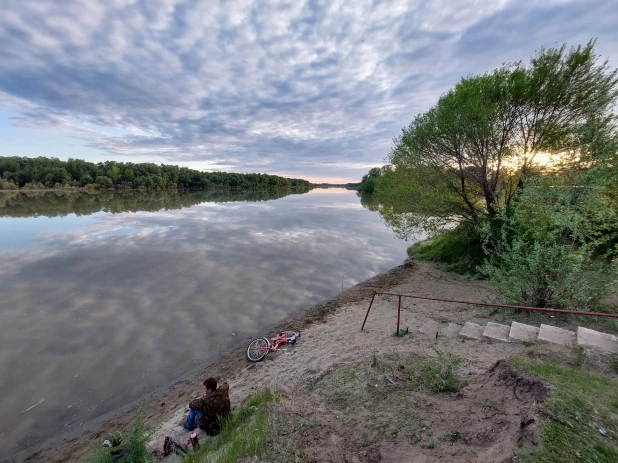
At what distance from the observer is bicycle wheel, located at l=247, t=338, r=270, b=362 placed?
27.1ft

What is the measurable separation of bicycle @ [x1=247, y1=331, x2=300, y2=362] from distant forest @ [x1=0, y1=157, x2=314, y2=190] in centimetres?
10421

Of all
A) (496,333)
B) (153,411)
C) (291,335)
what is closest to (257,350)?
(291,335)

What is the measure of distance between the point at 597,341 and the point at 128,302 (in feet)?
48.7

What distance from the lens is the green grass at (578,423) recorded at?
8.57 feet

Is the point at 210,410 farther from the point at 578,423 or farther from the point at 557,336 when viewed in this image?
the point at 557,336

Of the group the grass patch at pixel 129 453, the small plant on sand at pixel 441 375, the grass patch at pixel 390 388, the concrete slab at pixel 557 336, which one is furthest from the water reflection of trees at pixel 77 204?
the concrete slab at pixel 557 336

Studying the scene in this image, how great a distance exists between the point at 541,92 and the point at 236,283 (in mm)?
17657

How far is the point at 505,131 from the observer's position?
14266 mm

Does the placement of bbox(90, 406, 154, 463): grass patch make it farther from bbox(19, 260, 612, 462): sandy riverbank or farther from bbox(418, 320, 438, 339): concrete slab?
bbox(418, 320, 438, 339): concrete slab

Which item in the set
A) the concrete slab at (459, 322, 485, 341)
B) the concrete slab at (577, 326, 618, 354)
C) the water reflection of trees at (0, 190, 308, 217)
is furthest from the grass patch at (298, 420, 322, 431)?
the water reflection of trees at (0, 190, 308, 217)

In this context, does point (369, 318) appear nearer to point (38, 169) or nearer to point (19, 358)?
point (19, 358)

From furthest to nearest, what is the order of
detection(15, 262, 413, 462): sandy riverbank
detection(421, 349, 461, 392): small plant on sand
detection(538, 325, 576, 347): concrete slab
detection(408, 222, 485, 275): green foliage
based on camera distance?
detection(408, 222, 485, 275): green foliage, detection(538, 325, 576, 347): concrete slab, detection(15, 262, 413, 462): sandy riverbank, detection(421, 349, 461, 392): small plant on sand

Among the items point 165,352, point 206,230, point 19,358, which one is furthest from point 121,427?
point 206,230

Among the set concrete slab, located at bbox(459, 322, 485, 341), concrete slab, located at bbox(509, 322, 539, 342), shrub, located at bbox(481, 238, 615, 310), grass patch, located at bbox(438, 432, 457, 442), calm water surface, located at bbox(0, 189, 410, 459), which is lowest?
calm water surface, located at bbox(0, 189, 410, 459)
